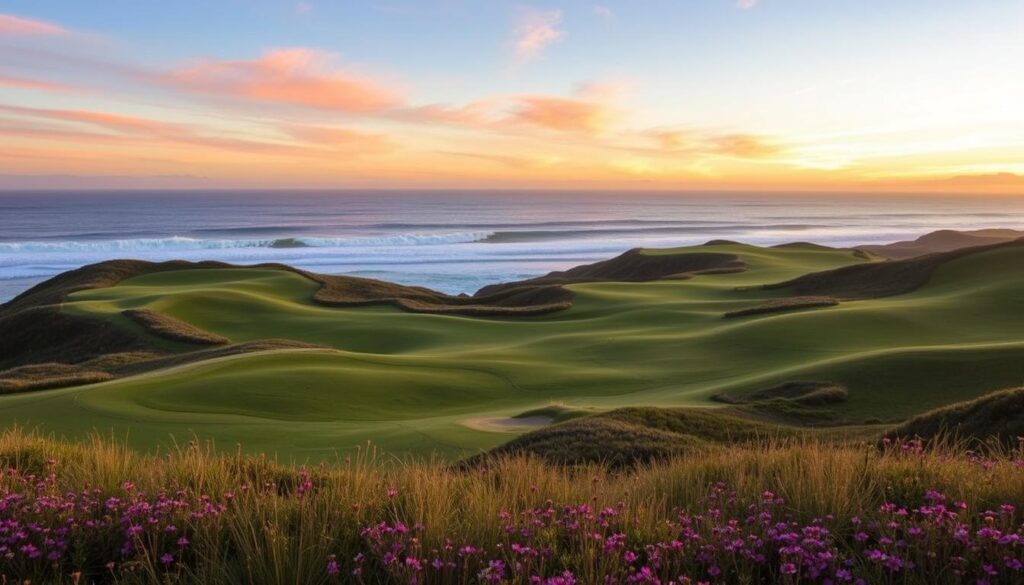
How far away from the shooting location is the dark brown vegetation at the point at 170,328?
26.0 metres

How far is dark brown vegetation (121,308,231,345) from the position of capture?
26.0m

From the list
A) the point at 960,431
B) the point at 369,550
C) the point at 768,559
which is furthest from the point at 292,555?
the point at 960,431

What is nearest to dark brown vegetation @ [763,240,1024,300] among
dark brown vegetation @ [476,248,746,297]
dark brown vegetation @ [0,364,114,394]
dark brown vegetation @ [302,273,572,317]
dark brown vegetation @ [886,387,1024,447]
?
dark brown vegetation @ [302,273,572,317]

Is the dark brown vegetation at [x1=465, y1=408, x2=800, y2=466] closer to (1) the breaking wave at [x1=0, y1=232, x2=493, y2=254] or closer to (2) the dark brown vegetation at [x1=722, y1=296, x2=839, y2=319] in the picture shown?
(2) the dark brown vegetation at [x1=722, y1=296, x2=839, y2=319]

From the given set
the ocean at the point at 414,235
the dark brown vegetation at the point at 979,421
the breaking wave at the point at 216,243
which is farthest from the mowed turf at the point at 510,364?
the breaking wave at the point at 216,243

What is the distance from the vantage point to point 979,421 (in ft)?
29.7

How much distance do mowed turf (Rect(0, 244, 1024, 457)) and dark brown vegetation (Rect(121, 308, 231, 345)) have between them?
27.2 inches

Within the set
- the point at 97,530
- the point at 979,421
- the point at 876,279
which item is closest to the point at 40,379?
the point at 97,530

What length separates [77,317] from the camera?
2833 centimetres

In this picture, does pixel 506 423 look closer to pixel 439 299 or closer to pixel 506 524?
pixel 506 524

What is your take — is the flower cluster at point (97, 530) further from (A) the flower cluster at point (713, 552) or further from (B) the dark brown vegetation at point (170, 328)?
(B) the dark brown vegetation at point (170, 328)

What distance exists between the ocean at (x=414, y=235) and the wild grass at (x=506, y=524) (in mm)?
48925

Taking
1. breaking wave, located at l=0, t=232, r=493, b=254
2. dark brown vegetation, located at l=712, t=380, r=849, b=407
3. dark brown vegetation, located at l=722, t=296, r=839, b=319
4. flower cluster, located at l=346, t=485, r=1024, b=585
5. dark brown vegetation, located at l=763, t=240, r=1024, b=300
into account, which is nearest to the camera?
flower cluster, located at l=346, t=485, r=1024, b=585

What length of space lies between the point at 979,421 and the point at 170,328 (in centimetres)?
2441
